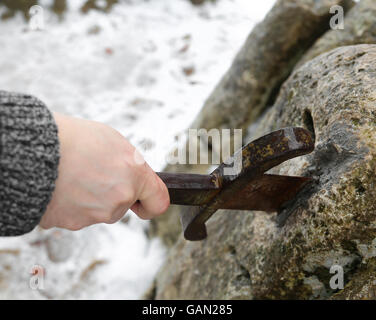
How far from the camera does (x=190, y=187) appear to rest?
3.72 ft

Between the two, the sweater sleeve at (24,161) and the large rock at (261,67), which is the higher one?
the large rock at (261,67)

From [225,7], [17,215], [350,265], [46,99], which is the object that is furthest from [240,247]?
[225,7]

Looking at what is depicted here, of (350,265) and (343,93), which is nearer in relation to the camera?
(350,265)

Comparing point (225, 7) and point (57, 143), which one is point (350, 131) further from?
point (225, 7)

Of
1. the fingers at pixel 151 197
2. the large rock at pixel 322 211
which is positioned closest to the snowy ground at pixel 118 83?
the large rock at pixel 322 211

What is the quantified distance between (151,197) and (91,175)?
213 mm

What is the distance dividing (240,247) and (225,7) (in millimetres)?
5169

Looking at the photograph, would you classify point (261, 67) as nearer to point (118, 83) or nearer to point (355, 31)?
point (355, 31)

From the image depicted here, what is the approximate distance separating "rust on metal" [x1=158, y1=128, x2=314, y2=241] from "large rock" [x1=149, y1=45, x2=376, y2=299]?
13 centimetres

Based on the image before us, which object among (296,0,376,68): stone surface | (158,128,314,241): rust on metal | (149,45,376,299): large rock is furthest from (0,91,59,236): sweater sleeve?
(296,0,376,68): stone surface

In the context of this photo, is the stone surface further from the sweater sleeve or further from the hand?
the sweater sleeve

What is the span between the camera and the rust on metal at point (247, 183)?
1.08 m

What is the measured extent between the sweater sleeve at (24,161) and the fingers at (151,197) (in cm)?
27

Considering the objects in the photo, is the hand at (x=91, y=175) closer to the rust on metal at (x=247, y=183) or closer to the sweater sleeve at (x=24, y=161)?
the sweater sleeve at (x=24, y=161)
